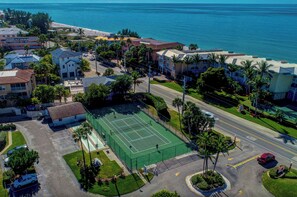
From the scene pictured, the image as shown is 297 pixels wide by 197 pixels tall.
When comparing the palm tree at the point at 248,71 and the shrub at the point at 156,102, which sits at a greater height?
the palm tree at the point at 248,71

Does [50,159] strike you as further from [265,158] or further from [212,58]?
[212,58]

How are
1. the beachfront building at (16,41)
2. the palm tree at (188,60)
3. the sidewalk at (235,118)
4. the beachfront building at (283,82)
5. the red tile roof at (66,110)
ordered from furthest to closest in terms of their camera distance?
the beachfront building at (16,41) → the palm tree at (188,60) → the beachfront building at (283,82) → the red tile roof at (66,110) → the sidewalk at (235,118)

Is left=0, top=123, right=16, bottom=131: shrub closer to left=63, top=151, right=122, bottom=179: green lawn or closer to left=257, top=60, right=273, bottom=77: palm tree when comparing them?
left=63, top=151, right=122, bottom=179: green lawn

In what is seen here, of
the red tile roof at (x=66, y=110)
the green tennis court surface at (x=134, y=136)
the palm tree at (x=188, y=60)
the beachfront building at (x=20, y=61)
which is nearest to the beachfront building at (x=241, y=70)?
the palm tree at (x=188, y=60)

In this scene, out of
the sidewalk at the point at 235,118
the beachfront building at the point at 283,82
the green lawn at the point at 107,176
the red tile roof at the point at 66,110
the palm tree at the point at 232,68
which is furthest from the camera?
the palm tree at the point at 232,68

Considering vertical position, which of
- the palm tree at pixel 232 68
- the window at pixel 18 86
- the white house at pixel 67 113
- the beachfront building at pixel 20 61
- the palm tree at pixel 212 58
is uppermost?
the palm tree at pixel 212 58

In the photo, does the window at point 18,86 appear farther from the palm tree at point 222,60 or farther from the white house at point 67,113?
the palm tree at point 222,60

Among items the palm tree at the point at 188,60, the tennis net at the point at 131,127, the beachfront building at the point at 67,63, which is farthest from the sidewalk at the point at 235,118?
the beachfront building at the point at 67,63

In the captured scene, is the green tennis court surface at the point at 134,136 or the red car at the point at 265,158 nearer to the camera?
the red car at the point at 265,158

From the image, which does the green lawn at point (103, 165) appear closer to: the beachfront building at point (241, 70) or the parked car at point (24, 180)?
the parked car at point (24, 180)
